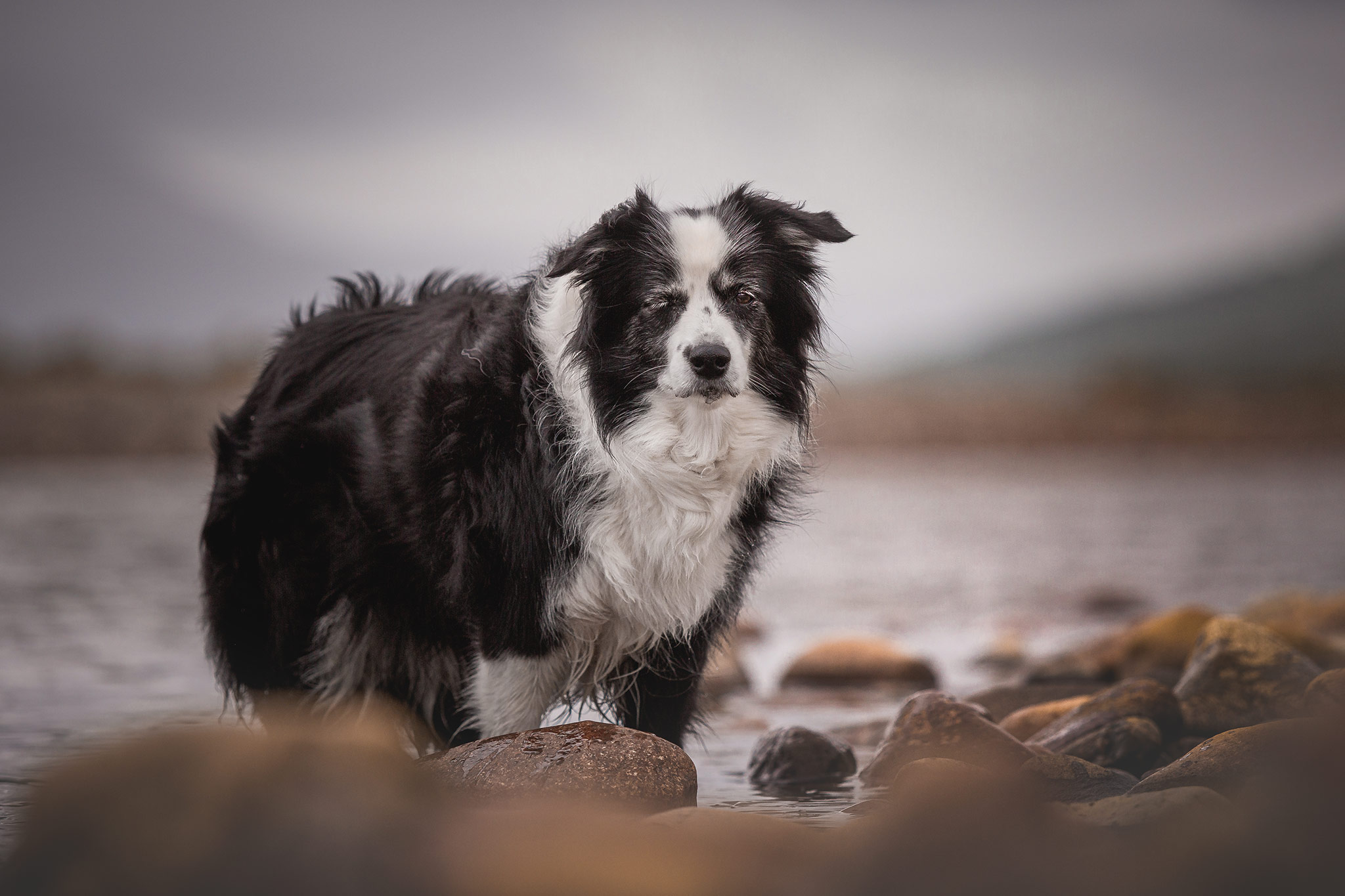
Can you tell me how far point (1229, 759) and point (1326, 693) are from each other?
1.14 metres

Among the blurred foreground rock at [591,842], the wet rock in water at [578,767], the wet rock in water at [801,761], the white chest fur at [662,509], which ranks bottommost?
the wet rock in water at [801,761]

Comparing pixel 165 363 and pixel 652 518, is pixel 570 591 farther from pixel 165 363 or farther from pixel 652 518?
pixel 165 363

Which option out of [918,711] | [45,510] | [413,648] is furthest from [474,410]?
[45,510]

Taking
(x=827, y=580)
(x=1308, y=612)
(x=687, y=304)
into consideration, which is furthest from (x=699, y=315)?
(x=827, y=580)

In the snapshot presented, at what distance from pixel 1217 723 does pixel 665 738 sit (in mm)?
2460

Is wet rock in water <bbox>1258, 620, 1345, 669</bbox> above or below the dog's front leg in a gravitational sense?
below

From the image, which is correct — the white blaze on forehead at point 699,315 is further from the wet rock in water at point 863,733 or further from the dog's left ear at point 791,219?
the wet rock in water at point 863,733

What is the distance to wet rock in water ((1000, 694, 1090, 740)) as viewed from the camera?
5.18m

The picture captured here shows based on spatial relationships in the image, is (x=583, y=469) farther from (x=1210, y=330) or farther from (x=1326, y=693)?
(x=1210, y=330)

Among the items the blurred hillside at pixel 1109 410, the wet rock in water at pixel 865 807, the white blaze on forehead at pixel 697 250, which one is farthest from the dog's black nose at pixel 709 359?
the blurred hillside at pixel 1109 410

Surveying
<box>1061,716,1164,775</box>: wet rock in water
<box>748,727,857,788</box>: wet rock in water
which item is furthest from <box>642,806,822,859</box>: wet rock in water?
<box>1061,716,1164,775</box>: wet rock in water

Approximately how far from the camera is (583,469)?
3967 millimetres

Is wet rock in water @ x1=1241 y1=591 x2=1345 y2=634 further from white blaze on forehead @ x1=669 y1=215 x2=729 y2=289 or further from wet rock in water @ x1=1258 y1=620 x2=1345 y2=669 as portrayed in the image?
white blaze on forehead @ x1=669 y1=215 x2=729 y2=289

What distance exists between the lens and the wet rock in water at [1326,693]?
4520 millimetres
